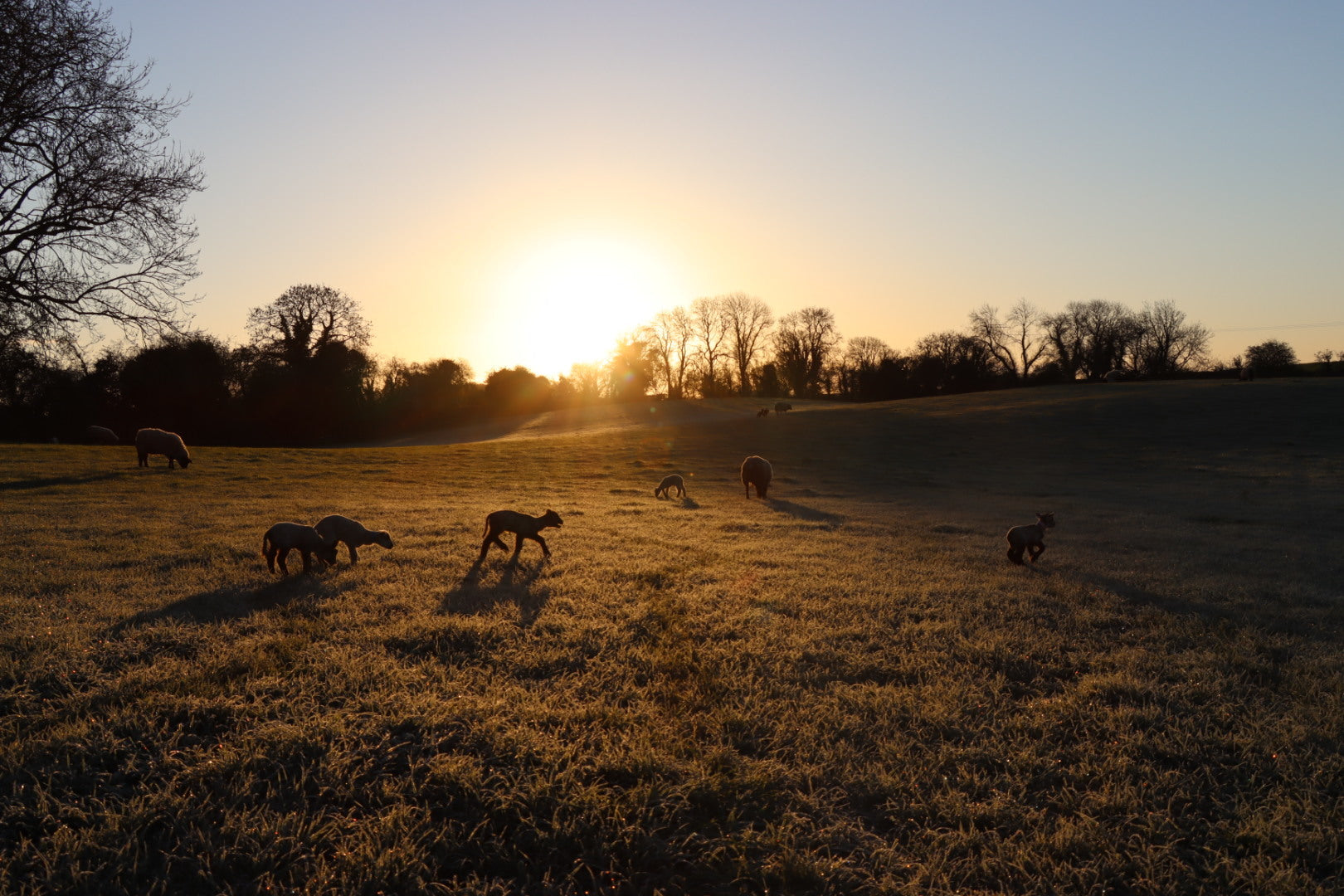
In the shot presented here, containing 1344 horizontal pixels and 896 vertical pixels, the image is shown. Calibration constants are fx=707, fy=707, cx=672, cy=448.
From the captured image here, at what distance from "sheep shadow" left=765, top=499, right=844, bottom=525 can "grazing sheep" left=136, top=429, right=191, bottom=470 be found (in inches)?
788

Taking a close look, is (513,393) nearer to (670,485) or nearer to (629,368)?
(629,368)

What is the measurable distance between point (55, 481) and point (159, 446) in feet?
14.1

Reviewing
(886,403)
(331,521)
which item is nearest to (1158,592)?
(331,521)

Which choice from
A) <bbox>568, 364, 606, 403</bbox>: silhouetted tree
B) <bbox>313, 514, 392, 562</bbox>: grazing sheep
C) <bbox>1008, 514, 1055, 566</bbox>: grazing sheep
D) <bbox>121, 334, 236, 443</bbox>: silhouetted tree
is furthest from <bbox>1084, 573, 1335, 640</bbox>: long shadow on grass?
<bbox>568, 364, 606, 403</bbox>: silhouetted tree

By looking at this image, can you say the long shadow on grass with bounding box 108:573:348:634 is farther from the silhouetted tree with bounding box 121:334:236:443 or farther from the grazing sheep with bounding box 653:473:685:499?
the silhouetted tree with bounding box 121:334:236:443

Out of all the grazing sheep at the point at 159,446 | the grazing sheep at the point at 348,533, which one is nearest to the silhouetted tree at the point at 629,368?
the grazing sheep at the point at 159,446

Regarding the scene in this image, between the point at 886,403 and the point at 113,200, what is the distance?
55.5 meters

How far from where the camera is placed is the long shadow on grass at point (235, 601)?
7.04 meters

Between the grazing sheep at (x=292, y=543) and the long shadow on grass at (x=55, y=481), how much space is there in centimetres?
1389

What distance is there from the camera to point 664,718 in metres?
5.05

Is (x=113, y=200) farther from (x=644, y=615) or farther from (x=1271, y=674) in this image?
→ (x=1271, y=674)

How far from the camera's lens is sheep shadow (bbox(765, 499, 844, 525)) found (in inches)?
682

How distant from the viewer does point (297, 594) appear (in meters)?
8.29

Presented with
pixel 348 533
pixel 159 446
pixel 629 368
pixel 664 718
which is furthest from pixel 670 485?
pixel 629 368
